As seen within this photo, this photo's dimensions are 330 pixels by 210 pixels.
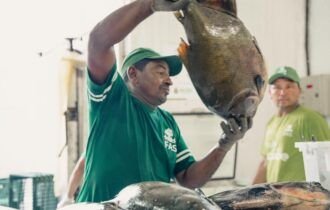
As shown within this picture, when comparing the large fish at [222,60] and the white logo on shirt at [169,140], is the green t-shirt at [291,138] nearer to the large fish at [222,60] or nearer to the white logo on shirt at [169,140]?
the white logo on shirt at [169,140]

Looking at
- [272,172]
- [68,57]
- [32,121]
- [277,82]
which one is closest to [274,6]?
[277,82]

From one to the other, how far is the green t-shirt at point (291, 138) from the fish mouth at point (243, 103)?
1870mm

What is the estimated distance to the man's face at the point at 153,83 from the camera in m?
1.77

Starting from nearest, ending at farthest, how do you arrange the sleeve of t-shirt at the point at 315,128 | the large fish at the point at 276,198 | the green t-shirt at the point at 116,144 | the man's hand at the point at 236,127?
the large fish at the point at 276,198, the man's hand at the point at 236,127, the green t-shirt at the point at 116,144, the sleeve of t-shirt at the point at 315,128

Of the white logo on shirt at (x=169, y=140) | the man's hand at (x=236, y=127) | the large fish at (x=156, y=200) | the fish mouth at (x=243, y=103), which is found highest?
the fish mouth at (x=243, y=103)

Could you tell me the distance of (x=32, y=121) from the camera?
4062mm

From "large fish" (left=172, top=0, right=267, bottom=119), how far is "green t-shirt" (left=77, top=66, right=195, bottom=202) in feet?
1.53

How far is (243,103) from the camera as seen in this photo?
1106 millimetres

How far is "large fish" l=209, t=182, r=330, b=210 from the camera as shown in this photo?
0.94m

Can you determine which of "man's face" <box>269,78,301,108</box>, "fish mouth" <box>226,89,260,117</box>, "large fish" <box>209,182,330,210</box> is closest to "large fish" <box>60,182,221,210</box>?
"large fish" <box>209,182,330,210</box>

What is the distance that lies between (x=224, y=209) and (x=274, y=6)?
3.06 metres

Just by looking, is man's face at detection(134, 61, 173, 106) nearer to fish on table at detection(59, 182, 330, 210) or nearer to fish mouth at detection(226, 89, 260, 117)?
fish mouth at detection(226, 89, 260, 117)

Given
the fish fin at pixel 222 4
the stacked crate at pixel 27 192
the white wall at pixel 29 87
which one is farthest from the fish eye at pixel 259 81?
the white wall at pixel 29 87

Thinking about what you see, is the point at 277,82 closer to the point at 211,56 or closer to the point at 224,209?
the point at 211,56
